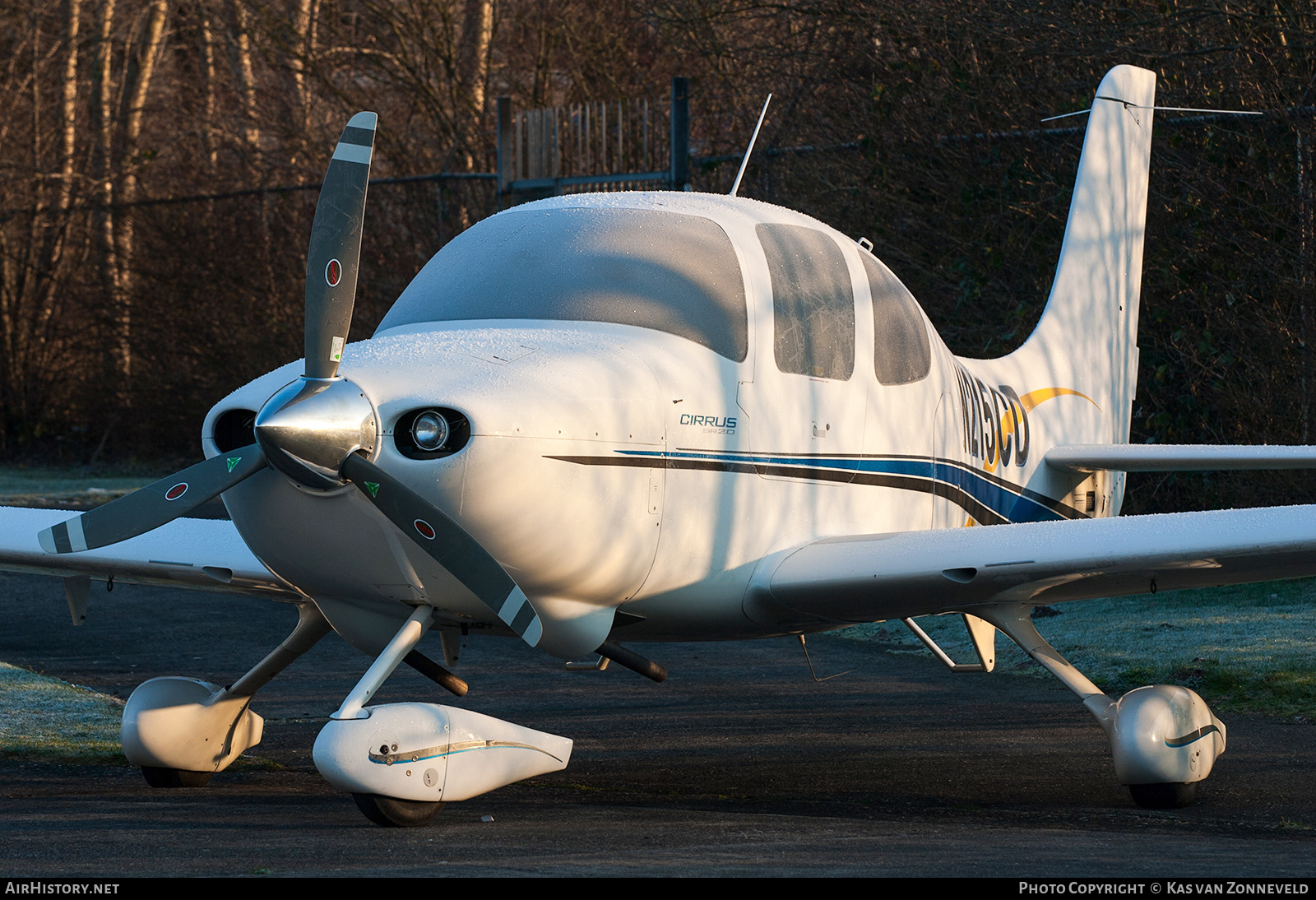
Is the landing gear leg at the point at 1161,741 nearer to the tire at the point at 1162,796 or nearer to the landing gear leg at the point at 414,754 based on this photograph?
the tire at the point at 1162,796

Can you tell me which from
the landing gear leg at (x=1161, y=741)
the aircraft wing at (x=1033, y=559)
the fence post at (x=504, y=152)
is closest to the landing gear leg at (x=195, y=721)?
the aircraft wing at (x=1033, y=559)

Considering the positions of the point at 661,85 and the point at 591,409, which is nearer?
the point at 591,409

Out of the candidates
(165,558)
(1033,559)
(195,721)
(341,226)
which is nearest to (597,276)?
(341,226)

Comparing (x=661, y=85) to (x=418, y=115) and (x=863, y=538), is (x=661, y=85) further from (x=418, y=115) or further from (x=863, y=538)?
(x=863, y=538)

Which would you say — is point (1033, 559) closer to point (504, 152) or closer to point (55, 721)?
point (55, 721)

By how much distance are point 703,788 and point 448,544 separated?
2034 millimetres

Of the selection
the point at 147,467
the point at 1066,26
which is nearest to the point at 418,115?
the point at 147,467

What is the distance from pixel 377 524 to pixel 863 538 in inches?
82.9

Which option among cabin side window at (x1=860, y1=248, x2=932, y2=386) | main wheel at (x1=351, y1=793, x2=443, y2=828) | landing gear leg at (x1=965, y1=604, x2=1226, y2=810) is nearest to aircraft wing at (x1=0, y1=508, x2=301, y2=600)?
main wheel at (x1=351, y1=793, x2=443, y2=828)

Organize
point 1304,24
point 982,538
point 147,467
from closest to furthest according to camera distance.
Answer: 1. point 982,538
2. point 1304,24
3. point 147,467

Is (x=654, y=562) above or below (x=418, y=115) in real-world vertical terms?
below

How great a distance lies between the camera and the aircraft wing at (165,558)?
6160mm

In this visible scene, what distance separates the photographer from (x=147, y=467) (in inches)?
894

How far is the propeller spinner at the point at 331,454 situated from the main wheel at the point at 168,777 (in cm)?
159
